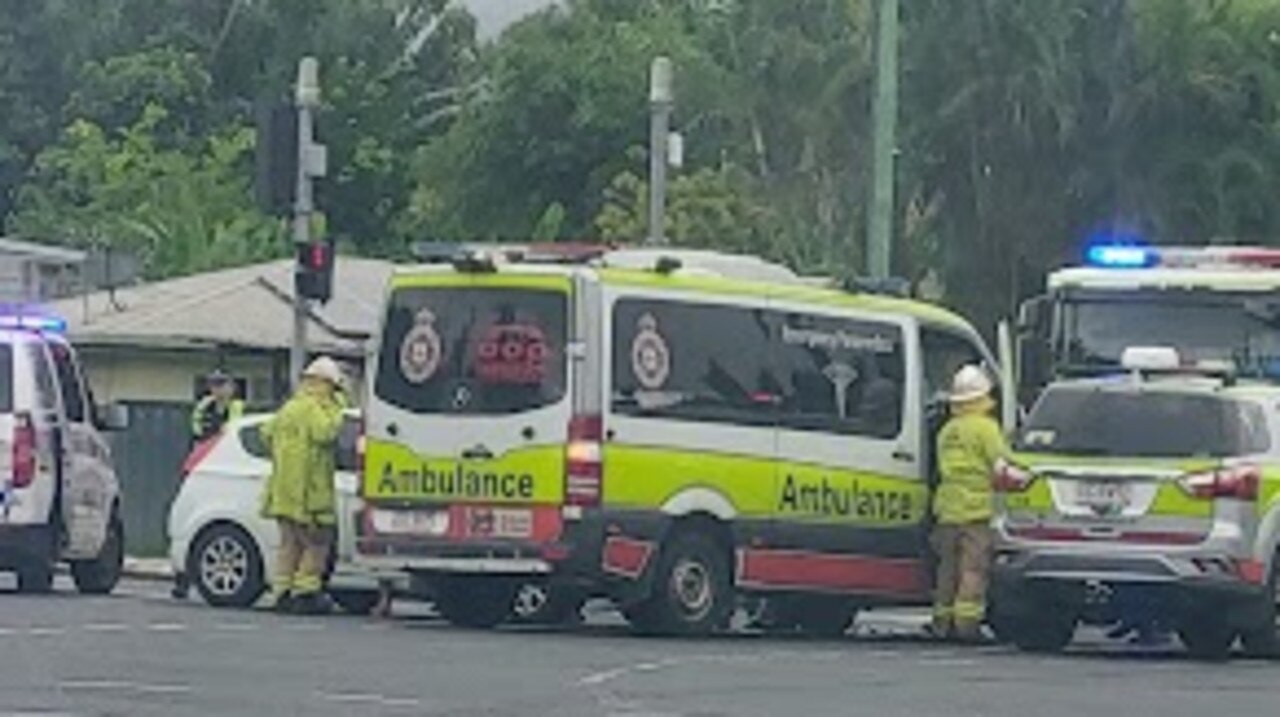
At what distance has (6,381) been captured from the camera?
25.1 metres

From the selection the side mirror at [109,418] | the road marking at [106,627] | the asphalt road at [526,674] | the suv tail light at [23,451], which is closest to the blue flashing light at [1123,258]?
the asphalt road at [526,674]

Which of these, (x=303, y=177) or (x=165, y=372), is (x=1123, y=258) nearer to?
(x=303, y=177)

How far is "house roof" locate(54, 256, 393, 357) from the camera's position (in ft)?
147

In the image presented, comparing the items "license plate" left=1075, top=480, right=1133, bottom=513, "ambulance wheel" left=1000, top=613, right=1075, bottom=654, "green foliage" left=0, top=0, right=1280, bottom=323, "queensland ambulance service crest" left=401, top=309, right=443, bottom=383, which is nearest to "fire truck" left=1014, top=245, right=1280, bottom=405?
"ambulance wheel" left=1000, top=613, right=1075, bottom=654

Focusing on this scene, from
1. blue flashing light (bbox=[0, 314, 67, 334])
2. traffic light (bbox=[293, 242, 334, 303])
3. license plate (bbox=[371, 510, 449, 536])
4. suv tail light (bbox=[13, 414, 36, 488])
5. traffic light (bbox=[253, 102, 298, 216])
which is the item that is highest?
traffic light (bbox=[253, 102, 298, 216])

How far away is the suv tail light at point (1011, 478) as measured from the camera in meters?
22.5

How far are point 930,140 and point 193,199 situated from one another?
25034 millimetres

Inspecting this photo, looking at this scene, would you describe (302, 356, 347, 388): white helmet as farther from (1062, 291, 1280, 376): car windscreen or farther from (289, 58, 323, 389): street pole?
(1062, 291, 1280, 376): car windscreen

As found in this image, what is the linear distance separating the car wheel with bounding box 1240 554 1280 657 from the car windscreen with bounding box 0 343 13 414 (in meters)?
8.45

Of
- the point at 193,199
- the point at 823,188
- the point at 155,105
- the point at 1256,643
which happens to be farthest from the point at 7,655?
the point at 155,105

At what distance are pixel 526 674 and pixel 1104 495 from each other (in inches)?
193

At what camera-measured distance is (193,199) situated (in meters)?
69.1

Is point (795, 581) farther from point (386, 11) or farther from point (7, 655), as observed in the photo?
point (386, 11)

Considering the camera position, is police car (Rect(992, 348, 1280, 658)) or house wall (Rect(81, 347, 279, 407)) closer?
police car (Rect(992, 348, 1280, 658))
